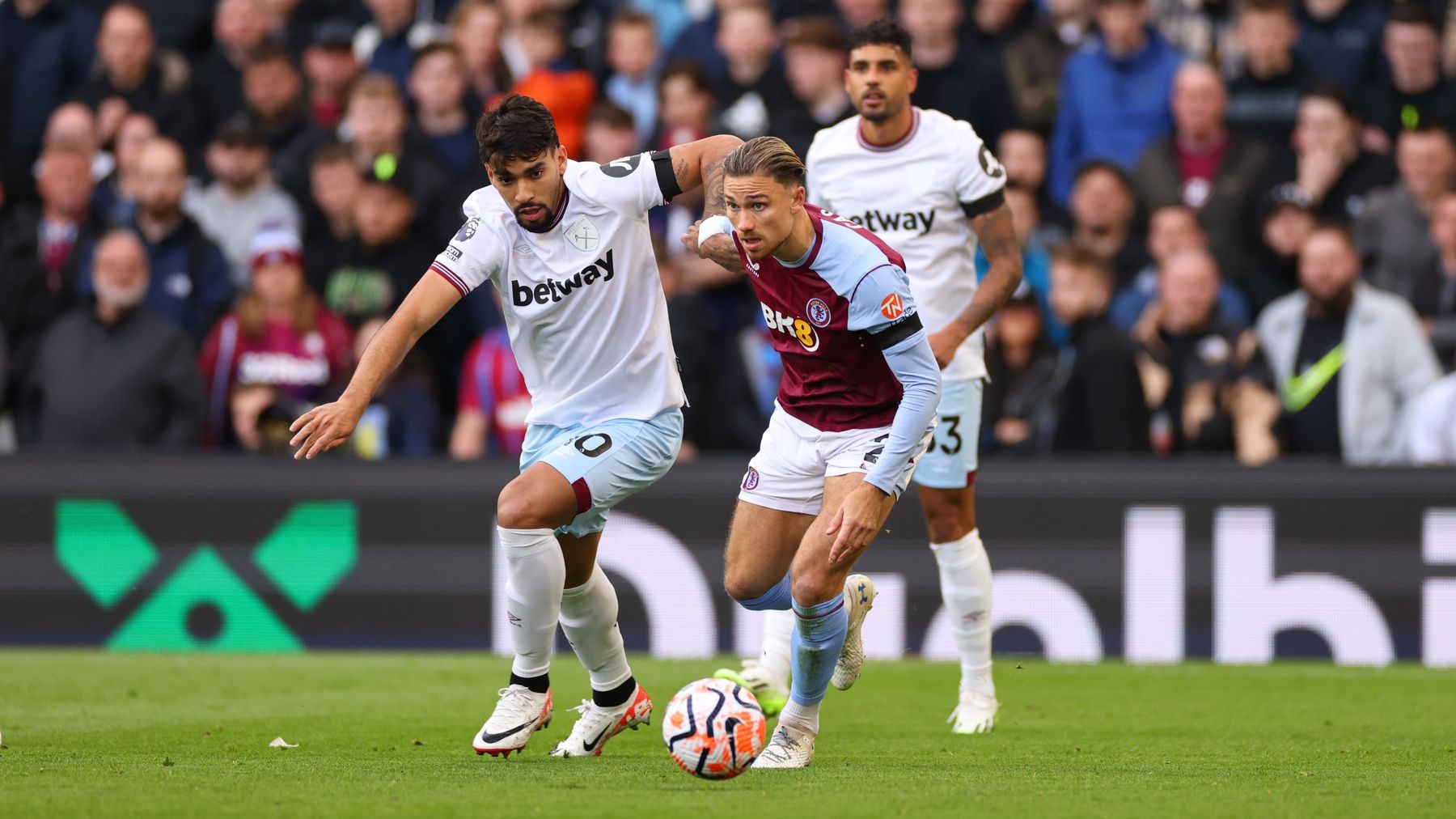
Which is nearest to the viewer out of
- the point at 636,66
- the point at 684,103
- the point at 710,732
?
the point at 710,732

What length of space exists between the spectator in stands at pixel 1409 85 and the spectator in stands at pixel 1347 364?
6.48 feet

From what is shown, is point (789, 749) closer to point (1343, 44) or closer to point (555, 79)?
point (555, 79)

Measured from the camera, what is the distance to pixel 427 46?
47.3ft

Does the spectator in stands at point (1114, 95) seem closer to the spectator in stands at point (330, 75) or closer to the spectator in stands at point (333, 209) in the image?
the spectator in stands at point (333, 209)

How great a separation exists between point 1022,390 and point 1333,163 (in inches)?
117

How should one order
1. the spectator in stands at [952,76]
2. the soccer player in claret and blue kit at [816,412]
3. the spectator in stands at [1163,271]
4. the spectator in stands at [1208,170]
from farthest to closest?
the spectator in stands at [952,76] → the spectator in stands at [1208,170] → the spectator in stands at [1163,271] → the soccer player in claret and blue kit at [816,412]

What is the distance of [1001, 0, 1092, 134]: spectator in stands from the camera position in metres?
14.2

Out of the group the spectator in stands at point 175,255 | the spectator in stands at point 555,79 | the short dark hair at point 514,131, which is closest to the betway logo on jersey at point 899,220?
the short dark hair at point 514,131

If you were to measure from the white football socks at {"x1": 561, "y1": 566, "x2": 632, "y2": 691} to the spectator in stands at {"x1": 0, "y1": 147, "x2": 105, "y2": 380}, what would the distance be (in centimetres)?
746

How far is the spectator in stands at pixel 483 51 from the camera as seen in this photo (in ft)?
48.7

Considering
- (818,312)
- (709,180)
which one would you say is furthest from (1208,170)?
(818,312)

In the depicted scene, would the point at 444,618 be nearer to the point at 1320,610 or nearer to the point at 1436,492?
the point at 1320,610

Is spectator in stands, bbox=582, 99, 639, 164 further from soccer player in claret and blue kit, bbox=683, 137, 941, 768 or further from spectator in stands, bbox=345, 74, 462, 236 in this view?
soccer player in claret and blue kit, bbox=683, 137, 941, 768

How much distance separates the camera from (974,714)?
8.63 m
